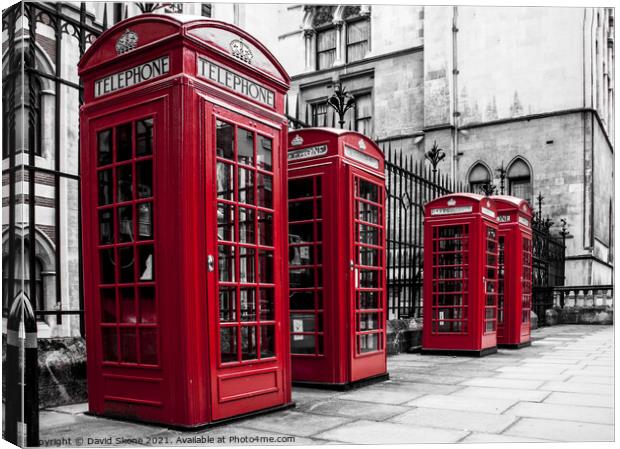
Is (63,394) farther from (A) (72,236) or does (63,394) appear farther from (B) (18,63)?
(A) (72,236)

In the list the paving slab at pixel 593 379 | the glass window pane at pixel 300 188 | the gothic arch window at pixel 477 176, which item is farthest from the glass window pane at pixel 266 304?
the gothic arch window at pixel 477 176

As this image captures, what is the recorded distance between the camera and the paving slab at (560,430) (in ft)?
13.4

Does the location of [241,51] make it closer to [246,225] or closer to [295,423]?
[246,225]

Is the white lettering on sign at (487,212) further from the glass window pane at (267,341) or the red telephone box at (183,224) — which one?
the glass window pane at (267,341)

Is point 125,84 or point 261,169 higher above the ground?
point 125,84

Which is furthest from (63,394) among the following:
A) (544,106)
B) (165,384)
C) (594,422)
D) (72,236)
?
(544,106)

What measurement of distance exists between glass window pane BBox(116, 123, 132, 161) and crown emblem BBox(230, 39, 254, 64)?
866 mm

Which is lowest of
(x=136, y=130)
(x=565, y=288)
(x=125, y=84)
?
(x=565, y=288)

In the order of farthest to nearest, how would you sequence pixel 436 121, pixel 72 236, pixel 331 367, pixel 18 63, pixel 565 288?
1. pixel 436 121
2. pixel 565 288
3. pixel 72 236
4. pixel 331 367
5. pixel 18 63

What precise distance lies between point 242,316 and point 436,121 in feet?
59.1

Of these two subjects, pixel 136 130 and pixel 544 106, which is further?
pixel 544 106

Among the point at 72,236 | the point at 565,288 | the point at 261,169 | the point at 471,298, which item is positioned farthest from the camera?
the point at 565,288

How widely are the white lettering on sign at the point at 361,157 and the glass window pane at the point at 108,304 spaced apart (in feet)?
8.13

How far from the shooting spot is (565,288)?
54.5ft
